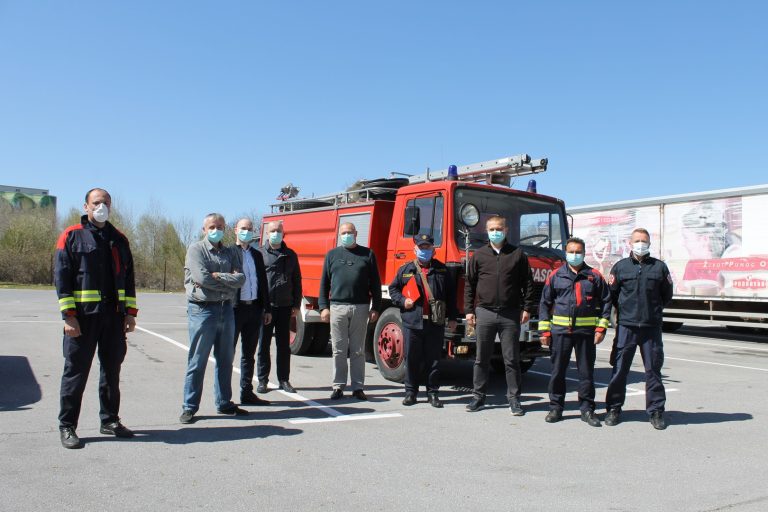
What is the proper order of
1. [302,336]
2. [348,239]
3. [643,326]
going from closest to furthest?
[643,326] → [348,239] → [302,336]

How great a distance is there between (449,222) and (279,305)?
234 cm

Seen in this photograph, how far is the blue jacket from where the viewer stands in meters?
6.32

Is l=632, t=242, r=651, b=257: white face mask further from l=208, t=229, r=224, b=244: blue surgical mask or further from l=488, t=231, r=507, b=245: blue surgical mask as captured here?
l=208, t=229, r=224, b=244: blue surgical mask

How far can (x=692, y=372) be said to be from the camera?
9789 mm

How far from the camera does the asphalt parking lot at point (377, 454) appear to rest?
4016 mm

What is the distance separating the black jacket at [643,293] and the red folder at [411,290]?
2.14 metres

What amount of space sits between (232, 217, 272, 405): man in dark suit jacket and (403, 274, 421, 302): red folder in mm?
1548

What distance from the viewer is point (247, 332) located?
682cm

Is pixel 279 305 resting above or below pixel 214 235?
below

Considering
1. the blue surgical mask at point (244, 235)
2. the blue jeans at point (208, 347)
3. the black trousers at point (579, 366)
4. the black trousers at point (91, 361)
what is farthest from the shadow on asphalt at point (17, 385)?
the black trousers at point (579, 366)

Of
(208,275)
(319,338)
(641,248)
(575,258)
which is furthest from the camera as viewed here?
(319,338)

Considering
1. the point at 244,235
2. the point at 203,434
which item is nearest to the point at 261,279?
the point at 244,235

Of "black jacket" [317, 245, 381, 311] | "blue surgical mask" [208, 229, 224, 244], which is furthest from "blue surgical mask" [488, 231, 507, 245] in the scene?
"blue surgical mask" [208, 229, 224, 244]

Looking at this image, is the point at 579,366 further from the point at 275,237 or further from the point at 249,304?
the point at 275,237
